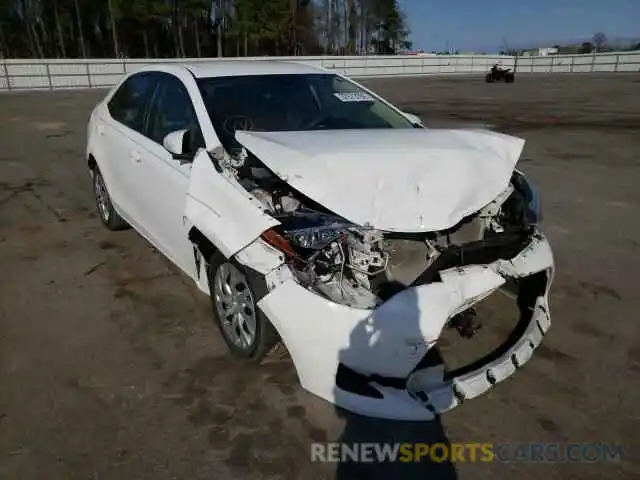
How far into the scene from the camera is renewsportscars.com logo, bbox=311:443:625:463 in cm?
246

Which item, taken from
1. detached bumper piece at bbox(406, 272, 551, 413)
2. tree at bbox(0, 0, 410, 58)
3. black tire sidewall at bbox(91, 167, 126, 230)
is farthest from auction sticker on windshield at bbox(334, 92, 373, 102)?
tree at bbox(0, 0, 410, 58)

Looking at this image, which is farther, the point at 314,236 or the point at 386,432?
the point at 314,236

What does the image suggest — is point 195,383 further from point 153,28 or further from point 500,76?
point 153,28

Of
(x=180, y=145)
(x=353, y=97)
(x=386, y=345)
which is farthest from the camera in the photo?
(x=353, y=97)

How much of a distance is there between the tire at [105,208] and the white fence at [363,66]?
10.2m

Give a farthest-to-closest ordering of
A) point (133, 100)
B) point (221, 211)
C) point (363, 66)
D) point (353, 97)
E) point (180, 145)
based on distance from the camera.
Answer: point (363, 66) < point (133, 100) < point (353, 97) < point (180, 145) < point (221, 211)

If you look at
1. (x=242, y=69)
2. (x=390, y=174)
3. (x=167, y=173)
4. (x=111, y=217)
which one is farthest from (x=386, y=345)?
(x=111, y=217)

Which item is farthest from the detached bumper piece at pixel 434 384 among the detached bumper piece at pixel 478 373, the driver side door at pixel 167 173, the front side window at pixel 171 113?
the front side window at pixel 171 113

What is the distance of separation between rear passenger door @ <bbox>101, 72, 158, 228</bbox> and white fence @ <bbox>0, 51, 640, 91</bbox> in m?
10.5

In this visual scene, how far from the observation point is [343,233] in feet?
9.12

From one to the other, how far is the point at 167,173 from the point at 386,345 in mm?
1954

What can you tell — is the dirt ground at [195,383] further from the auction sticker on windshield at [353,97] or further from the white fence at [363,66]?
the white fence at [363,66]

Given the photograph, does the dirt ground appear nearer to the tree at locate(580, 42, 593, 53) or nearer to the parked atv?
the parked atv

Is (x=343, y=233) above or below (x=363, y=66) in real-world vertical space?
above
